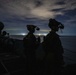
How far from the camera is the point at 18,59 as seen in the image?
28.8 ft

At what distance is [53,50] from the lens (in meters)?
4.06

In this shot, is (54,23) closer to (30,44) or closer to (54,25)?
(54,25)

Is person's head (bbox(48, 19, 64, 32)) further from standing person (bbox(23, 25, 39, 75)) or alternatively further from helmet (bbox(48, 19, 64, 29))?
standing person (bbox(23, 25, 39, 75))

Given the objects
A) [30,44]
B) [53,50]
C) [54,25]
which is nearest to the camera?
[53,50]

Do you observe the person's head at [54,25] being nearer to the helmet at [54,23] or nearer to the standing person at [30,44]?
the helmet at [54,23]

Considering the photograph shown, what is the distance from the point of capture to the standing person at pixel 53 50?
404 centimetres

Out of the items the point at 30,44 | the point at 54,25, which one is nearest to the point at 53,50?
the point at 54,25

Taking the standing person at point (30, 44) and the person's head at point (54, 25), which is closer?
the person's head at point (54, 25)

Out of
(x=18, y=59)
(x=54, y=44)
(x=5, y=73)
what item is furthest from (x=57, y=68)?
(x=18, y=59)

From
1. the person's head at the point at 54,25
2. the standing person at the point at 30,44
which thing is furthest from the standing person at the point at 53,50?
the standing person at the point at 30,44

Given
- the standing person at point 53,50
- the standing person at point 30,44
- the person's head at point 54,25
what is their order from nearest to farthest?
the standing person at point 53,50 < the person's head at point 54,25 < the standing person at point 30,44

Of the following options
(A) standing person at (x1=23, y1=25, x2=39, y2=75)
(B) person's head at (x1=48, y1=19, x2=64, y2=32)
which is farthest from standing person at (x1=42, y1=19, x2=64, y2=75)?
(A) standing person at (x1=23, y1=25, x2=39, y2=75)

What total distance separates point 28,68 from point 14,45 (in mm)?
5132

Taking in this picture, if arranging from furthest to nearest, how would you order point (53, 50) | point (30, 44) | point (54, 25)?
point (30, 44)
point (54, 25)
point (53, 50)
